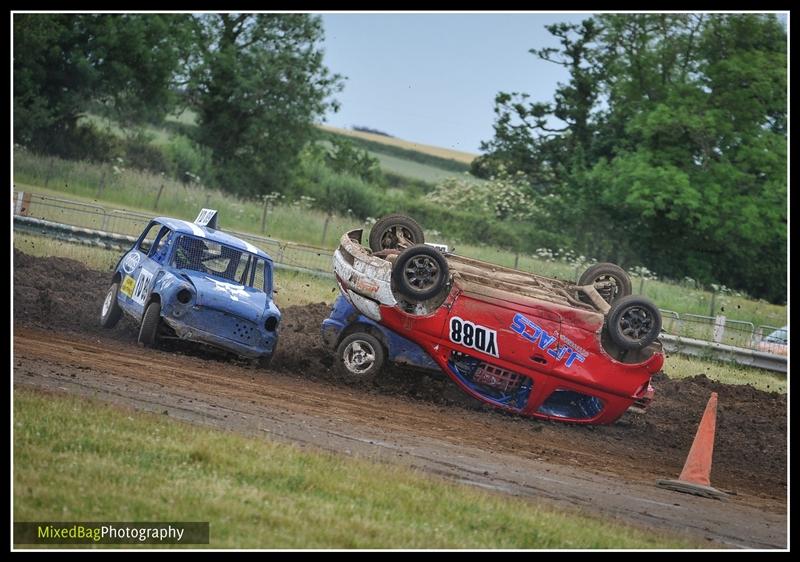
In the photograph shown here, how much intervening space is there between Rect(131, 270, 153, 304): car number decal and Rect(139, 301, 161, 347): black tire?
30 centimetres

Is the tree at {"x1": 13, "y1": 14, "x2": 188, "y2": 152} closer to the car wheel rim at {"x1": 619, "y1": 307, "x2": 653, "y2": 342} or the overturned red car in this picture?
the overturned red car

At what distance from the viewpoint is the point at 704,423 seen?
39.7ft

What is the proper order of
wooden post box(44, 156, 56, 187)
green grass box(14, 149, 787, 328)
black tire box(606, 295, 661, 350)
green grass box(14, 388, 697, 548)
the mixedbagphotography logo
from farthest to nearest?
1. wooden post box(44, 156, 56, 187)
2. green grass box(14, 149, 787, 328)
3. black tire box(606, 295, 661, 350)
4. green grass box(14, 388, 697, 548)
5. the mixedbagphotography logo

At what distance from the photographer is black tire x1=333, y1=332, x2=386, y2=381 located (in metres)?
14.6

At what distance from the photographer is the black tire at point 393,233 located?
52.9 ft

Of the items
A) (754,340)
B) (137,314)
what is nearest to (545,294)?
(137,314)

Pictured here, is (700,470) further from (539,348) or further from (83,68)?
(83,68)

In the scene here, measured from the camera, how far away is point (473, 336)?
1403 cm

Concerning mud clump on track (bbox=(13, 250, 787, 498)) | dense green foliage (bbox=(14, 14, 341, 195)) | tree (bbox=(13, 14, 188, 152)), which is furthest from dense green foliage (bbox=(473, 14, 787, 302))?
mud clump on track (bbox=(13, 250, 787, 498))

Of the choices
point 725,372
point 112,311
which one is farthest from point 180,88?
point 112,311

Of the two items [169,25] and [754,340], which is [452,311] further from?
[169,25]

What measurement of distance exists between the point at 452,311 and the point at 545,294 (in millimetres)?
1341

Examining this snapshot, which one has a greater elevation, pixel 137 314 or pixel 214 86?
pixel 214 86
